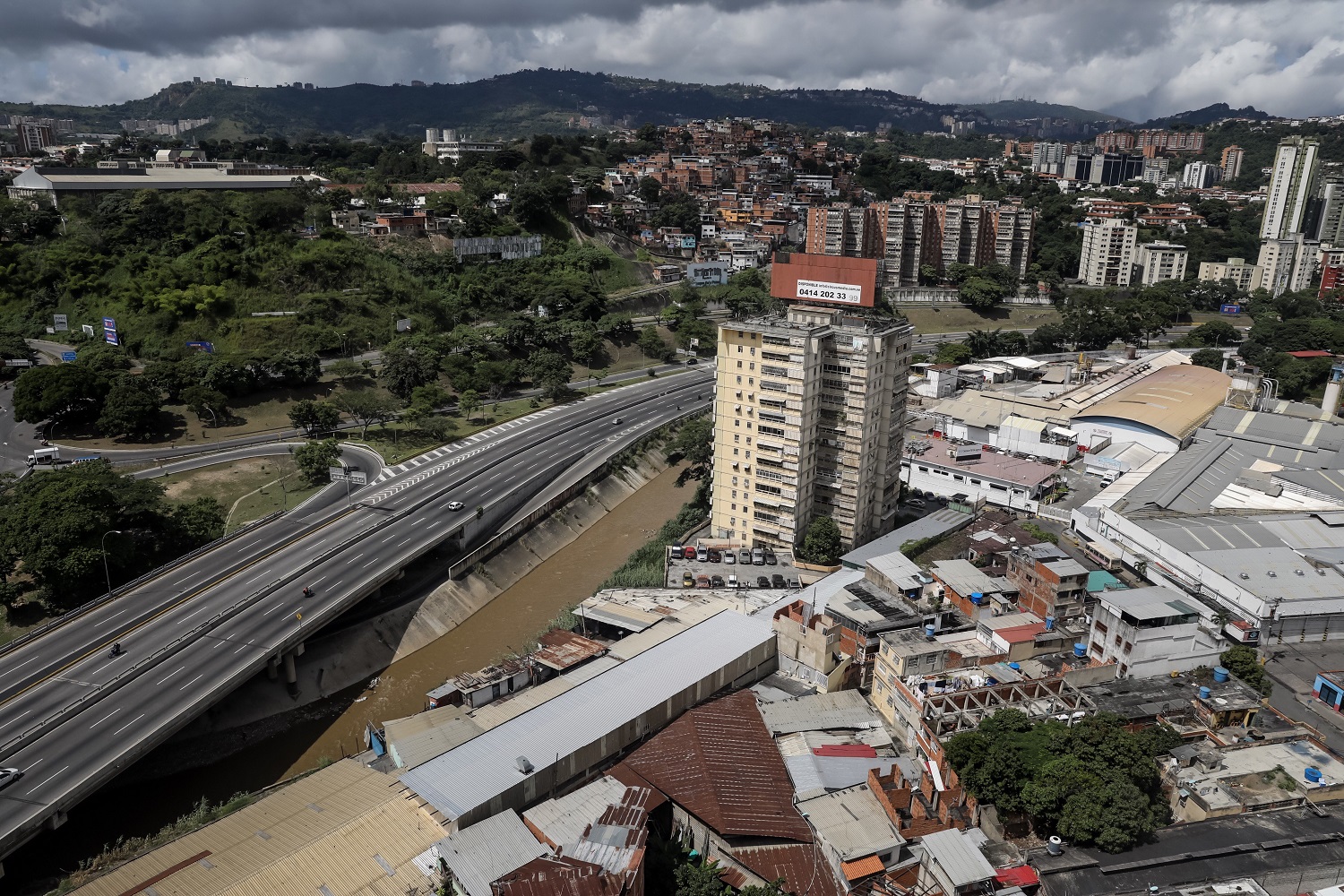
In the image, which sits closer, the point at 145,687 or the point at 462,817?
the point at 462,817

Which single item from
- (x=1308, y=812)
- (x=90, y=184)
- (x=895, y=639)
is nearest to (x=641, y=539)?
(x=895, y=639)

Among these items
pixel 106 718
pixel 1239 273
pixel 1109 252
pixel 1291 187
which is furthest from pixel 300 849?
pixel 1291 187

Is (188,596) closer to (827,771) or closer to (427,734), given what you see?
(427,734)

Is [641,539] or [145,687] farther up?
[145,687]

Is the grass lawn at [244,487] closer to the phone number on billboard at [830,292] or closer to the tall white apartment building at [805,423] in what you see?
the tall white apartment building at [805,423]

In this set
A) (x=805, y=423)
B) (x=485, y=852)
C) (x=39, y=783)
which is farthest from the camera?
(x=805, y=423)

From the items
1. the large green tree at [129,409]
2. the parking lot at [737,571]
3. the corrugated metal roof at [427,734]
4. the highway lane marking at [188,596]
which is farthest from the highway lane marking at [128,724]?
the large green tree at [129,409]

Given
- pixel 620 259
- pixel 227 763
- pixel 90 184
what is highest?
pixel 90 184

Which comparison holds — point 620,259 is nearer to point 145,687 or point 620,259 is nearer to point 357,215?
point 357,215
